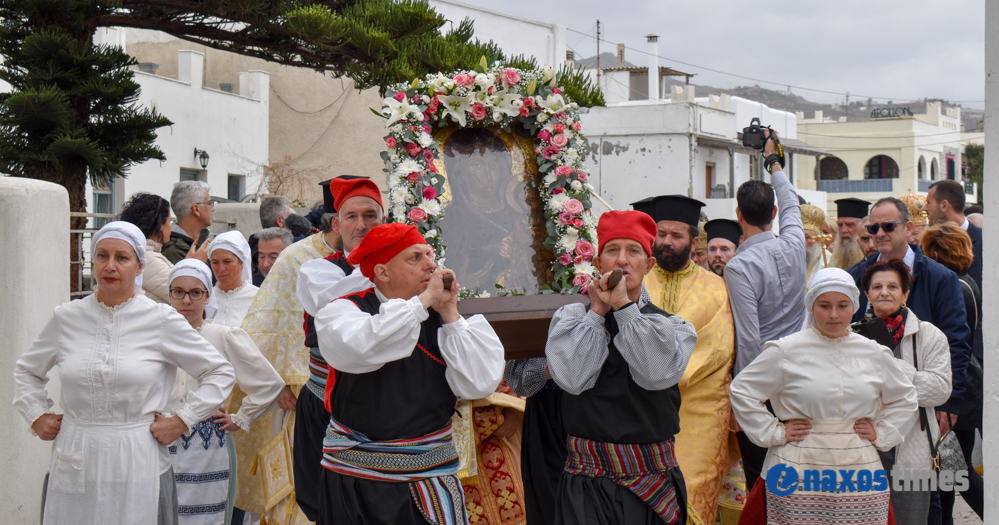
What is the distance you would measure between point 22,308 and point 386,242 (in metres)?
3.19

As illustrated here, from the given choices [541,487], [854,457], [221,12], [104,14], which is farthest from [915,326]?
[104,14]

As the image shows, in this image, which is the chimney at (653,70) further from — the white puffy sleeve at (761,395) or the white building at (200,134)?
the white puffy sleeve at (761,395)

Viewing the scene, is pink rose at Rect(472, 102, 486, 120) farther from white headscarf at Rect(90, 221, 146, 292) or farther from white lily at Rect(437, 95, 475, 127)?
white headscarf at Rect(90, 221, 146, 292)

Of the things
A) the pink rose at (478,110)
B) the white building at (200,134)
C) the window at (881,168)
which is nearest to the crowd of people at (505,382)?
the pink rose at (478,110)

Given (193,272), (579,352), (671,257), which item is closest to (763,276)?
(671,257)

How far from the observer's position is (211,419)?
4.90m

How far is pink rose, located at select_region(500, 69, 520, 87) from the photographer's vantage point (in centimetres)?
476

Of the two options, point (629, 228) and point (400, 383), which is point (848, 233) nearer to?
point (629, 228)

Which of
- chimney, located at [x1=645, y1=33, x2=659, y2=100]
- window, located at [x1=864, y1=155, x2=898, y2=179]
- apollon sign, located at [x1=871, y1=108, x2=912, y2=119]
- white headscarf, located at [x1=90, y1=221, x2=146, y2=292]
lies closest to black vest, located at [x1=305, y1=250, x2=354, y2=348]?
white headscarf, located at [x1=90, y1=221, x2=146, y2=292]

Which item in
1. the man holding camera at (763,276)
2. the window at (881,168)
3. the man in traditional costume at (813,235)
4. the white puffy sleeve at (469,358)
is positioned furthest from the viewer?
the window at (881,168)

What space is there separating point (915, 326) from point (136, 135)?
7.04m

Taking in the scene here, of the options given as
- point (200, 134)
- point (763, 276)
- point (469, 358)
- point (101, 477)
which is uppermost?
point (200, 134)

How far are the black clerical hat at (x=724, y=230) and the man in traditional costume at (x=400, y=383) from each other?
3642 millimetres

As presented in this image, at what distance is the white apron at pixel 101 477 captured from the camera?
12.6 feet
